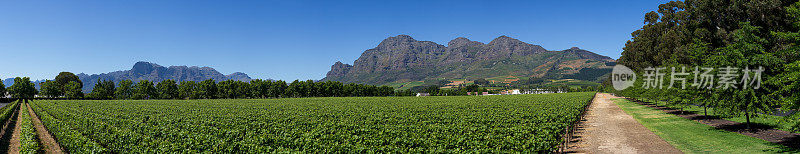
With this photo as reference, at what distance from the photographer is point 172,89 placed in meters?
143

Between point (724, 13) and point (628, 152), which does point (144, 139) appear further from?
point (724, 13)

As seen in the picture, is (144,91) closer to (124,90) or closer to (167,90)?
(167,90)

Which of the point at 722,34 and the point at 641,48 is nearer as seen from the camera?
the point at 722,34

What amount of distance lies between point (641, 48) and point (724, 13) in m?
29.6

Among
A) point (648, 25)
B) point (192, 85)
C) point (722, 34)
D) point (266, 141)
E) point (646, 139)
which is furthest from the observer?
point (192, 85)

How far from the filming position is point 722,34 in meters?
35.9

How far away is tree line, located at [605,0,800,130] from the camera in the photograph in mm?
16141

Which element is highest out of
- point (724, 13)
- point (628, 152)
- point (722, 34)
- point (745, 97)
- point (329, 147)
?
point (724, 13)

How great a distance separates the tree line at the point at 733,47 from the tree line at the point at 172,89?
12232 cm

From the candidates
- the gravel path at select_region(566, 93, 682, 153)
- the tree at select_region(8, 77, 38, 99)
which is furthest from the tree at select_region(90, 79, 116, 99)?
the gravel path at select_region(566, 93, 682, 153)

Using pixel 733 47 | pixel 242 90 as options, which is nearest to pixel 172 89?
pixel 242 90

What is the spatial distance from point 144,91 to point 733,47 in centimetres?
16788

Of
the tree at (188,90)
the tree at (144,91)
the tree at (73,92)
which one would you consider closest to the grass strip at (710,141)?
→ the tree at (188,90)

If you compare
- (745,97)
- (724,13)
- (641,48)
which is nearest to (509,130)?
(745,97)
